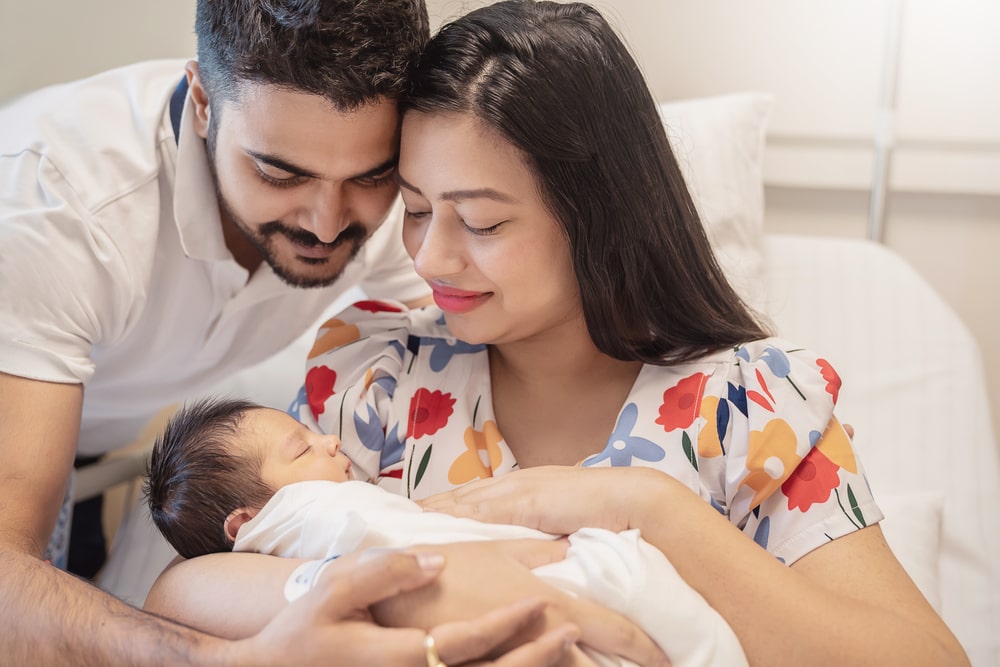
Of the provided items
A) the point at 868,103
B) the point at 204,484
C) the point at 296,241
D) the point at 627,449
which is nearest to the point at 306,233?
the point at 296,241

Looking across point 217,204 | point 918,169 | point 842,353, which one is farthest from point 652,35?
point 217,204

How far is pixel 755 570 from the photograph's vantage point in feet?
3.73

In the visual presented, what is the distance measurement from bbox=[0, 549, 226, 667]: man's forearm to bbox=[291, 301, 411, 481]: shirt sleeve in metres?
0.40

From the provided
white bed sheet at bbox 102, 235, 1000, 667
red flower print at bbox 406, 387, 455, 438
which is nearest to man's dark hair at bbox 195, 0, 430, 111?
red flower print at bbox 406, 387, 455, 438

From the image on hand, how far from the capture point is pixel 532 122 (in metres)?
1.30

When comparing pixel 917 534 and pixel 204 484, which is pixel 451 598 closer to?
pixel 204 484

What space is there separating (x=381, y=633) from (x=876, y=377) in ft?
5.45

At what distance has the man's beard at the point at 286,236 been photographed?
5.20 ft

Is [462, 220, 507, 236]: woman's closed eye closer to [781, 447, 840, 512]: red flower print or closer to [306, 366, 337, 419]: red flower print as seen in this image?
[306, 366, 337, 419]: red flower print

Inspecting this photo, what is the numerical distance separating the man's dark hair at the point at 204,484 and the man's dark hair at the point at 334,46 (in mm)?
494

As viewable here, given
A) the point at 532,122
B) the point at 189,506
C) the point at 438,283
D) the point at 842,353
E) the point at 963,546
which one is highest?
the point at 532,122

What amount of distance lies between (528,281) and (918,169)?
2.00 meters

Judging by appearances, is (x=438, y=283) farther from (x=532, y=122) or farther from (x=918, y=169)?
(x=918, y=169)

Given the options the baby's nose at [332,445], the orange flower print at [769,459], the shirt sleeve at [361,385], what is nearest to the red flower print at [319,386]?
the shirt sleeve at [361,385]
